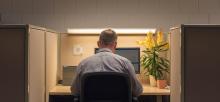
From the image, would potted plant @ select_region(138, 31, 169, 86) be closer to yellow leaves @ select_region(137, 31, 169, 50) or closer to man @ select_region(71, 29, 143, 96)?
yellow leaves @ select_region(137, 31, 169, 50)

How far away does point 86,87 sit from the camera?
8.54 ft

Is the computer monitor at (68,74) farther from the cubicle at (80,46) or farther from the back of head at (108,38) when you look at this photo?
the back of head at (108,38)

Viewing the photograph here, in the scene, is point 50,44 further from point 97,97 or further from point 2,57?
point 97,97

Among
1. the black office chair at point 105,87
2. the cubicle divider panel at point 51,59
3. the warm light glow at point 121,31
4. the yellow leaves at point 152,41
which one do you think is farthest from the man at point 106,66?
the warm light glow at point 121,31

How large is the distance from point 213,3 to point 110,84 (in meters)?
2.09

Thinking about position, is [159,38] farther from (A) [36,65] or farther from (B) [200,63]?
(A) [36,65]

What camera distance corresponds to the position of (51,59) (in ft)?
12.0

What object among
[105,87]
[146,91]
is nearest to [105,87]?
[105,87]

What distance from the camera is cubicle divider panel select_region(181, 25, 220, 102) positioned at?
2.73m

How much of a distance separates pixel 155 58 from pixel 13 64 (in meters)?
1.59

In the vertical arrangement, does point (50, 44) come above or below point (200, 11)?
below

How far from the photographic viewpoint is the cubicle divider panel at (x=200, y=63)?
108 inches

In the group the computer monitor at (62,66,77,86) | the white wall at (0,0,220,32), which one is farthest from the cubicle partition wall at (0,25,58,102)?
the white wall at (0,0,220,32)

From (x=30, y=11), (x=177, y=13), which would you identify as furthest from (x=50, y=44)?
(x=177, y=13)
